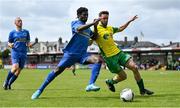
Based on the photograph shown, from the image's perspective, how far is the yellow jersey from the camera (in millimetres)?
12672

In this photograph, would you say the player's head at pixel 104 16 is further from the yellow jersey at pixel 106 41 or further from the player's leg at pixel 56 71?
the player's leg at pixel 56 71

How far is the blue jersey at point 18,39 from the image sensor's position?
1577 cm

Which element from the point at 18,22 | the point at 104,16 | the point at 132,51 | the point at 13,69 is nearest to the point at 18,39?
the point at 18,22

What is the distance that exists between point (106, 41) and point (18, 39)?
4.19 meters

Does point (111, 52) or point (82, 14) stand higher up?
point (82, 14)

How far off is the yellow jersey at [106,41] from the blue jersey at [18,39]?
393 cm

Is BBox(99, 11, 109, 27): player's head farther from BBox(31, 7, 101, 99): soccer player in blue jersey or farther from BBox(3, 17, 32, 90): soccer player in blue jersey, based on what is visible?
BBox(3, 17, 32, 90): soccer player in blue jersey

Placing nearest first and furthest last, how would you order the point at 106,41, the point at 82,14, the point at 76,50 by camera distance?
1. the point at 82,14
2. the point at 76,50
3. the point at 106,41

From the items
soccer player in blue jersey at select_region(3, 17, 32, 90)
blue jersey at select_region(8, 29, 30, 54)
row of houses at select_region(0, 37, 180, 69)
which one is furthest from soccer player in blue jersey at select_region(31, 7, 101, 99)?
row of houses at select_region(0, 37, 180, 69)

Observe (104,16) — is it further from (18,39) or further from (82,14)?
(18,39)

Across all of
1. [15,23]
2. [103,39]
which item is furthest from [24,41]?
[103,39]

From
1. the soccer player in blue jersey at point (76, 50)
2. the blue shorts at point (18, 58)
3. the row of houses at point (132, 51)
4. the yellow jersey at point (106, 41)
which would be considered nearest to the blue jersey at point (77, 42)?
the soccer player in blue jersey at point (76, 50)

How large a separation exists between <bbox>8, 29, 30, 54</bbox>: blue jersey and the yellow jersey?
3930 mm

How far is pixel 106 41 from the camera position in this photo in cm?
1273
